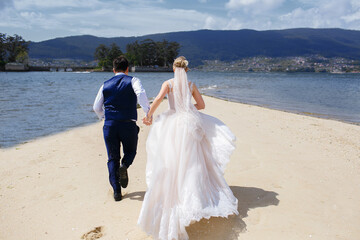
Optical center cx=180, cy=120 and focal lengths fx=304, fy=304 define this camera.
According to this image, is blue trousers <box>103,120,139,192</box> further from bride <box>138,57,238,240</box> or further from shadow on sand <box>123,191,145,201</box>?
bride <box>138,57,238,240</box>

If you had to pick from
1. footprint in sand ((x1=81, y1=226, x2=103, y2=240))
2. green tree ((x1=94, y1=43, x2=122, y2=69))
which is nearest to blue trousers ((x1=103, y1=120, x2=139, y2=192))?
footprint in sand ((x1=81, y1=226, x2=103, y2=240))

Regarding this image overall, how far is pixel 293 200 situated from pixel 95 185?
3.57 meters

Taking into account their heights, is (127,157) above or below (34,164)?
above

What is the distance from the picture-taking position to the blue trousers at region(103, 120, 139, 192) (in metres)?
4.86

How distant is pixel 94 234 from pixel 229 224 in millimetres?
1818

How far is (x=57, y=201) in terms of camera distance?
504 centimetres

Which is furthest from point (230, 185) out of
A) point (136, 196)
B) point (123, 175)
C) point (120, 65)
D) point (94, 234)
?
point (120, 65)

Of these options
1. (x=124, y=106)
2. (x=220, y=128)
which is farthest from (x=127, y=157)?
(x=220, y=128)

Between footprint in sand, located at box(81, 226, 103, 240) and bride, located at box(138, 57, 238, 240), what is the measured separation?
0.69 m

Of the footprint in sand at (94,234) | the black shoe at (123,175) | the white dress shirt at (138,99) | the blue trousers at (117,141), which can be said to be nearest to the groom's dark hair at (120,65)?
the white dress shirt at (138,99)

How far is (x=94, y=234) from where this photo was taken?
3988mm

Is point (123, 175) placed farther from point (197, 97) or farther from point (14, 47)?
point (14, 47)

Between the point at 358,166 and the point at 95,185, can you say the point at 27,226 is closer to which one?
the point at 95,185

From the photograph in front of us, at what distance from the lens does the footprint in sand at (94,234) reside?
3922 mm
